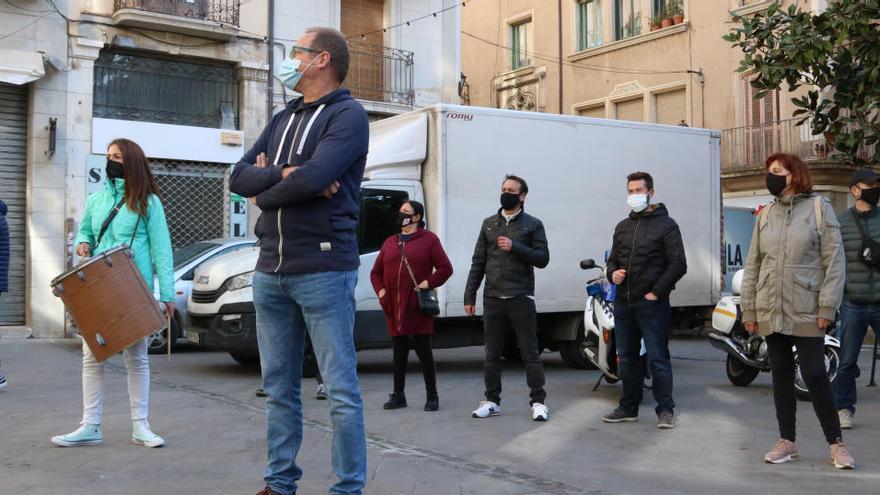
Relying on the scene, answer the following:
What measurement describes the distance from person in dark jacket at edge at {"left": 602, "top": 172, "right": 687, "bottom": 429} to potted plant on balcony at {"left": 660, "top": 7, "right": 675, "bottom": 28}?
2113 centimetres

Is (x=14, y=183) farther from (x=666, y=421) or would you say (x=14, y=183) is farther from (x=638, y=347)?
(x=666, y=421)

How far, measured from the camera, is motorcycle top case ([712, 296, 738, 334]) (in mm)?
10445

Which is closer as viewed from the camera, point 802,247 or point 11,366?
point 802,247

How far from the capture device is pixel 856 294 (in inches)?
302

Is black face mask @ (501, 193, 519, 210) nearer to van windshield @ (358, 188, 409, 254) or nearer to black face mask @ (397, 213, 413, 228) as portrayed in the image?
black face mask @ (397, 213, 413, 228)

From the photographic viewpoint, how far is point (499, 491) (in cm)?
519

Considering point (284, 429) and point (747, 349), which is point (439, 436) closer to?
point (284, 429)

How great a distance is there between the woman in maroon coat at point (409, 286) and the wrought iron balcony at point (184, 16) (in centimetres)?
1072

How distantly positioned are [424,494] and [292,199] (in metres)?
1.84

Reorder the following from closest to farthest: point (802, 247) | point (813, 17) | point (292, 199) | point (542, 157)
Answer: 1. point (292, 199)
2. point (802, 247)
3. point (813, 17)
4. point (542, 157)

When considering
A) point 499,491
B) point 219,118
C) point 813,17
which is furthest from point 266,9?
point 499,491

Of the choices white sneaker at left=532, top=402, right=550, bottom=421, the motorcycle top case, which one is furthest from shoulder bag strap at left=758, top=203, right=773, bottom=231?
the motorcycle top case

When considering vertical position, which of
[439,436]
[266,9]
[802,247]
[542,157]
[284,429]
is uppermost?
[266,9]

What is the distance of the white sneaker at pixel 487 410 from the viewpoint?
7.89m
